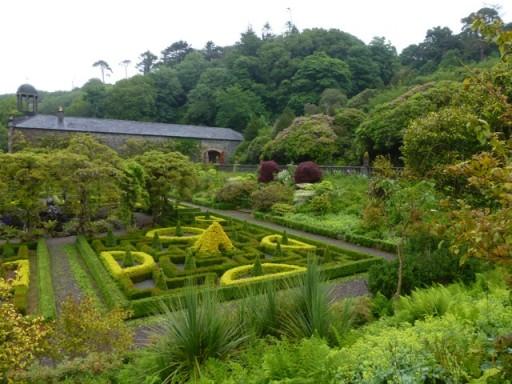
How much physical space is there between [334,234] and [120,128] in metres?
33.7

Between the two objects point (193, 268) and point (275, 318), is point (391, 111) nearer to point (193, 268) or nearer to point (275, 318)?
point (193, 268)

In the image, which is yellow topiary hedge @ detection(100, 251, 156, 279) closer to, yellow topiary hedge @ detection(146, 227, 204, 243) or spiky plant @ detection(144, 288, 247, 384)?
yellow topiary hedge @ detection(146, 227, 204, 243)

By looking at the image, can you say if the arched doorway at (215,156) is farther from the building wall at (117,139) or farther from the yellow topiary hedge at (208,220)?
the yellow topiary hedge at (208,220)

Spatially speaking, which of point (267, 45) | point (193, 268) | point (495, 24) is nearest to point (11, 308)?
point (495, 24)

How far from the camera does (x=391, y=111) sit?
22609 millimetres

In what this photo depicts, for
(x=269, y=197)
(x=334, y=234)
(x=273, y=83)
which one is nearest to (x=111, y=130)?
(x=273, y=83)

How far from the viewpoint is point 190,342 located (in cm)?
496

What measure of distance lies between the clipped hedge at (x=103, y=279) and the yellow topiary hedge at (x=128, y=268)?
0.16 m

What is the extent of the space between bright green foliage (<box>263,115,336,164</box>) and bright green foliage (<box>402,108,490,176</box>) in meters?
18.4

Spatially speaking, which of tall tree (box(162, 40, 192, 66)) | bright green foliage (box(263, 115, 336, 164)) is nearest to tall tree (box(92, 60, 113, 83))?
tall tree (box(162, 40, 192, 66))

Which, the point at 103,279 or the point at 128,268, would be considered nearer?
the point at 103,279

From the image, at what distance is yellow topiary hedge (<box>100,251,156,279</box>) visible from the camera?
33.9ft

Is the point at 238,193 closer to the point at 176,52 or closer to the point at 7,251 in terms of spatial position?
the point at 7,251

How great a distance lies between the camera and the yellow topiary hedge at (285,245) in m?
13.0
